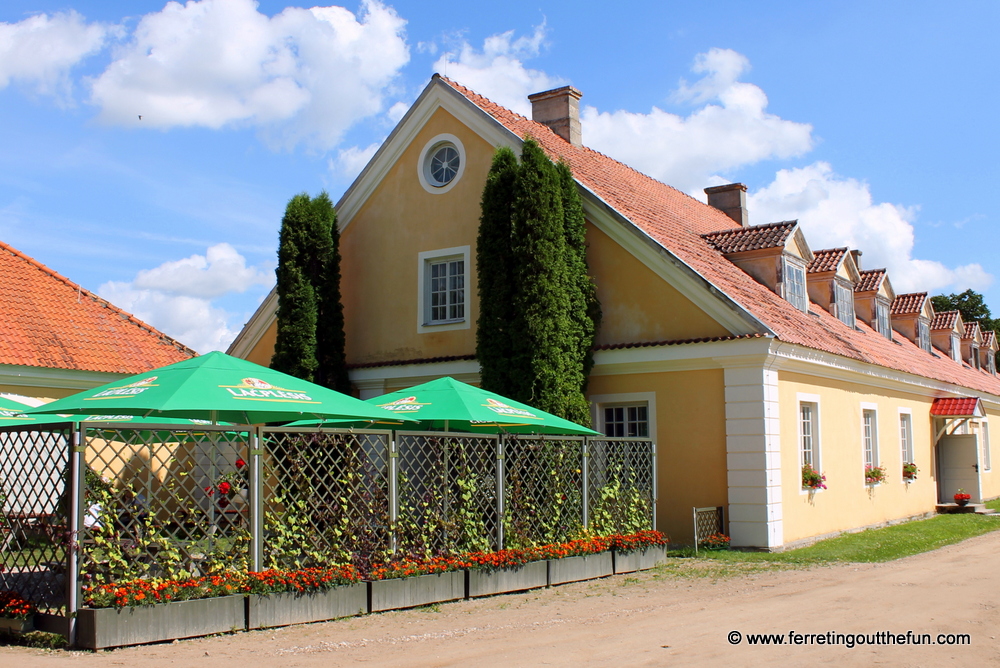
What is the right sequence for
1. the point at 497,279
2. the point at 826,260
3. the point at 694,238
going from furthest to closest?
the point at 826,260 → the point at 694,238 → the point at 497,279

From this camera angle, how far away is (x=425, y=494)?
10.8m

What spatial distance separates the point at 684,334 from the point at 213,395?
9057 mm

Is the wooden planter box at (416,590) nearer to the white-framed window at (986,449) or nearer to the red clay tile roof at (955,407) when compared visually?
the red clay tile roof at (955,407)

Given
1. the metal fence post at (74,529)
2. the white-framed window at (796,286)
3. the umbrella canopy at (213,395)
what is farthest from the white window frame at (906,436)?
the metal fence post at (74,529)

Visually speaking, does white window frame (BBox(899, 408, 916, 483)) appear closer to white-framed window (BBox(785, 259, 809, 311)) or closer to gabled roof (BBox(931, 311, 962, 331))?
white-framed window (BBox(785, 259, 809, 311))

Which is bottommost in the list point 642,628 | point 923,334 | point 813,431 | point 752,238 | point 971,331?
point 642,628

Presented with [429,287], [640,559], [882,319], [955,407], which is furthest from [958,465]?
[640,559]

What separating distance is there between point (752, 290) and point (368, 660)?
12.5m

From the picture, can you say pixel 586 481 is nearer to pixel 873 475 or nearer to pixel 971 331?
pixel 873 475

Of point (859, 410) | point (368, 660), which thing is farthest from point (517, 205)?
point (368, 660)

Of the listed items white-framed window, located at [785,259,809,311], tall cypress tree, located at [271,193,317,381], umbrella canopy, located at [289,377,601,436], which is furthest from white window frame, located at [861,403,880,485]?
tall cypress tree, located at [271,193,317,381]

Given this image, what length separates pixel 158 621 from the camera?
316 inches

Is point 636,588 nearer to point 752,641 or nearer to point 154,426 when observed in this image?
point 752,641

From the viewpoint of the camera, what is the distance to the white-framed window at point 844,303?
2220cm
